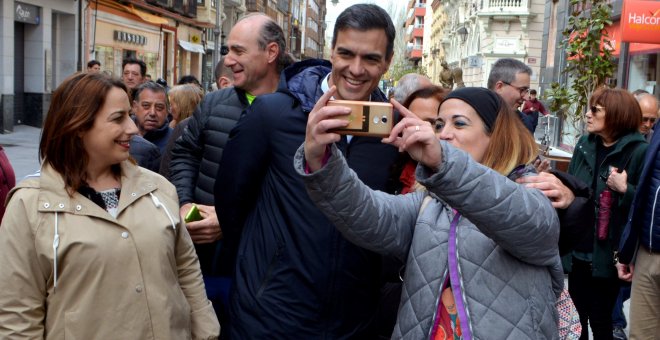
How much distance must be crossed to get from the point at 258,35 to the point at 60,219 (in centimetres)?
188

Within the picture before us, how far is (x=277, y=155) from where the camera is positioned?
3.14 m

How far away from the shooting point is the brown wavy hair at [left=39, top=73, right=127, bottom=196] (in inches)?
119

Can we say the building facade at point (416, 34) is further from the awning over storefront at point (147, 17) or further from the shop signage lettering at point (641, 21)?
the shop signage lettering at point (641, 21)

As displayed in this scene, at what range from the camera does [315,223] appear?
3.01m

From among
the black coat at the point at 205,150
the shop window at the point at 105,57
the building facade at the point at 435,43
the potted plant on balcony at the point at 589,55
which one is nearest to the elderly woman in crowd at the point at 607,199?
the black coat at the point at 205,150

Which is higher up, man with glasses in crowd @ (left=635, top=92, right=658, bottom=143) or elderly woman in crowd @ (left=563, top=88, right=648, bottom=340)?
man with glasses in crowd @ (left=635, top=92, right=658, bottom=143)

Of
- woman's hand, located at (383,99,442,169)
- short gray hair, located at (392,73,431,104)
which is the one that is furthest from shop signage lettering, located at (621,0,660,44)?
woman's hand, located at (383,99,442,169)

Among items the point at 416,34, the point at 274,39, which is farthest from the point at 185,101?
the point at 416,34

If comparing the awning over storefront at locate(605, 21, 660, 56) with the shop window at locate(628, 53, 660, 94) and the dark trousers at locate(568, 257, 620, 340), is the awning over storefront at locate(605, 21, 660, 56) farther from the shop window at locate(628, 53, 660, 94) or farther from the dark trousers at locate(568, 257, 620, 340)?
the dark trousers at locate(568, 257, 620, 340)

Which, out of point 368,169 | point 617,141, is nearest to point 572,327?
point 368,169

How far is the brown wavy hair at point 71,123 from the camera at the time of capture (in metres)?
3.03

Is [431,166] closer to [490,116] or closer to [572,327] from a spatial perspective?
[490,116]

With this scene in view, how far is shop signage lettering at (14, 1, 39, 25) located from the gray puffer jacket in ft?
65.1

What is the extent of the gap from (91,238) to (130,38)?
28474mm
